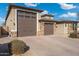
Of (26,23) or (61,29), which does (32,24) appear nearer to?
(26,23)

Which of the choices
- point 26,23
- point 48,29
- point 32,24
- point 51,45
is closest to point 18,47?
point 26,23

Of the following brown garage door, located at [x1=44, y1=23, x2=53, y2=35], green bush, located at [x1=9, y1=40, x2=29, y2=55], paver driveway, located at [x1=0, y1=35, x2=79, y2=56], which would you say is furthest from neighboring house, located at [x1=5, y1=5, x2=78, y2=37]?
green bush, located at [x1=9, y1=40, x2=29, y2=55]

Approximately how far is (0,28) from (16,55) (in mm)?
1843

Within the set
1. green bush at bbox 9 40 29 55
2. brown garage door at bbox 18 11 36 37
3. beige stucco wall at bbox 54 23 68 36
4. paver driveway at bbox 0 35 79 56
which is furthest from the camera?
beige stucco wall at bbox 54 23 68 36

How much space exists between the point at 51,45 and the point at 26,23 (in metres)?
1.97

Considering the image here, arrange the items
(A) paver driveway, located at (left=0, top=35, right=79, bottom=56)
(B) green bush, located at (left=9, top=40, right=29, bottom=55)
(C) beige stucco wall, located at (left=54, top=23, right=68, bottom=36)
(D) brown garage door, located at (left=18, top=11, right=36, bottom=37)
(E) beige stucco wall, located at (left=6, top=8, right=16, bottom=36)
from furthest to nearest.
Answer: (C) beige stucco wall, located at (left=54, top=23, right=68, bottom=36), (D) brown garage door, located at (left=18, top=11, right=36, bottom=37), (E) beige stucco wall, located at (left=6, top=8, right=16, bottom=36), (A) paver driveway, located at (left=0, top=35, right=79, bottom=56), (B) green bush, located at (left=9, top=40, right=29, bottom=55)

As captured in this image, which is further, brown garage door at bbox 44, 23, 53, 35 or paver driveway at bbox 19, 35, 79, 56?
brown garage door at bbox 44, 23, 53, 35

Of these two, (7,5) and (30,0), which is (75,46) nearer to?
(30,0)

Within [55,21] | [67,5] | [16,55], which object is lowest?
[16,55]

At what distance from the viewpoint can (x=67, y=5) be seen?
946 centimetres

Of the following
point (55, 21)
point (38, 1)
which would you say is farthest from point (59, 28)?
point (38, 1)

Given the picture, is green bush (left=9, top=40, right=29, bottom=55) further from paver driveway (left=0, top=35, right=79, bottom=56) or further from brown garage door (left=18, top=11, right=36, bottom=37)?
brown garage door (left=18, top=11, right=36, bottom=37)

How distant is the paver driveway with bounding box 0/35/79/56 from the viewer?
31.3 feet

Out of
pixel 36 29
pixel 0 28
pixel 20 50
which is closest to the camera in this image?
pixel 20 50
